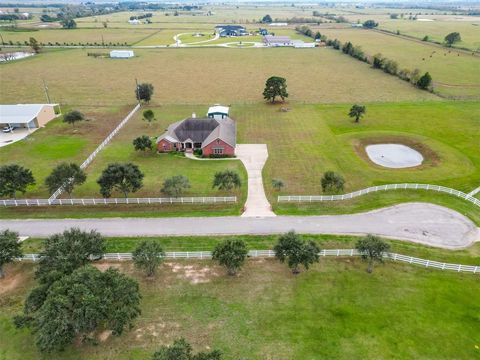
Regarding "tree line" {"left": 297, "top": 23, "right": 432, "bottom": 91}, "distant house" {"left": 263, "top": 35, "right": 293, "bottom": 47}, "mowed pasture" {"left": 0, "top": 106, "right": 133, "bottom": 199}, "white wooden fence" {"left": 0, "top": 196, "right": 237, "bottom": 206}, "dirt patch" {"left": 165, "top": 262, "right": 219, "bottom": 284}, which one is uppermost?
"distant house" {"left": 263, "top": 35, "right": 293, "bottom": 47}

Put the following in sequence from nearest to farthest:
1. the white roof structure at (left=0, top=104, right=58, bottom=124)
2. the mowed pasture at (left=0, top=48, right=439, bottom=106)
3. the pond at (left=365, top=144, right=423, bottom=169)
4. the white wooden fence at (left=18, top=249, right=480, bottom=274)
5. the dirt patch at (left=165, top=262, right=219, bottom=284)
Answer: the dirt patch at (left=165, top=262, right=219, bottom=284), the white wooden fence at (left=18, top=249, right=480, bottom=274), the pond at (left=365, top=144, right=423, bottom=169), the white roof structure at (left=0, top=104, right=58, bottom=124), the mowed pasture at (left=0, top=48, right=439, bottom=106)

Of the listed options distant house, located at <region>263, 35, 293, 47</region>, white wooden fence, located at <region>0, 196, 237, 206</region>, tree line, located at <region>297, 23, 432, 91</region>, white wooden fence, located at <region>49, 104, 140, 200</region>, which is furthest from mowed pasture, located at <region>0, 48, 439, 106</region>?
white wooden fence, located at <region>0, 196, 237, 206</region>

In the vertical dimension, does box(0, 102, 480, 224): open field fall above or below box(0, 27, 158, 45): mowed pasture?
below

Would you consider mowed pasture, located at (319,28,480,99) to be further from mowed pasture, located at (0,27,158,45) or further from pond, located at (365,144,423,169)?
mowed pasture, located at (0,27,158,45)

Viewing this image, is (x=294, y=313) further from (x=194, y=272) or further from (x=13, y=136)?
(x=13, y=136)

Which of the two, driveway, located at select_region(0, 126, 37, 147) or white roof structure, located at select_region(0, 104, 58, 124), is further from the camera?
white roof structure, located at select_region(0, 104, 58, 124)

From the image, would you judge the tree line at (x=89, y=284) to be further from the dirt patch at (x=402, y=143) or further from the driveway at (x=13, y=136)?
the driveway at (x=13, y=136)

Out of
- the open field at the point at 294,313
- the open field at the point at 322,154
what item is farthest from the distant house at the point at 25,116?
the open field at the point at 294,313

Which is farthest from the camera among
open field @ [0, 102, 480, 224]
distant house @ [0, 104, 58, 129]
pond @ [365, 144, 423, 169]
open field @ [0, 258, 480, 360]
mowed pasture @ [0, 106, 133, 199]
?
distant house @ [0, 104, 58, 129]
